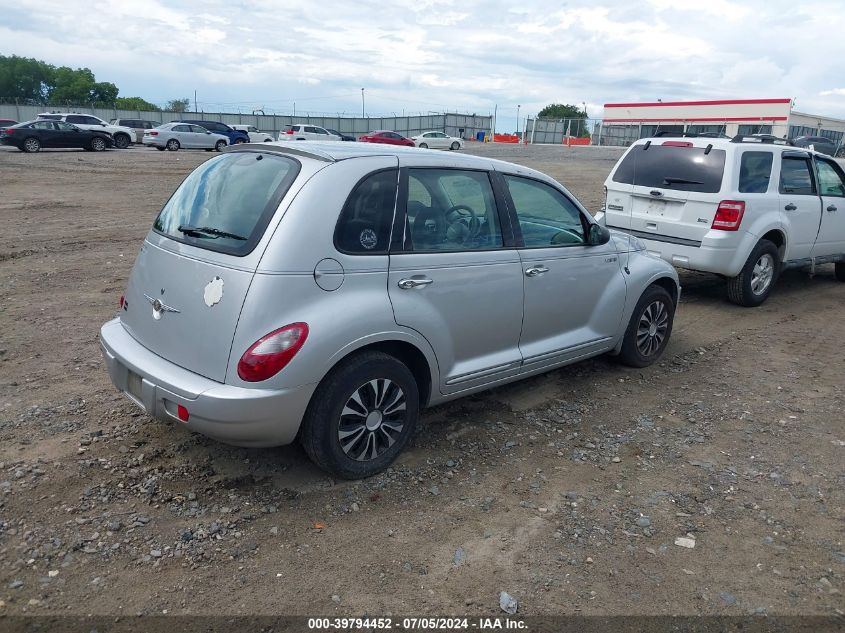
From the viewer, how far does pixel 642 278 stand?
217 inches

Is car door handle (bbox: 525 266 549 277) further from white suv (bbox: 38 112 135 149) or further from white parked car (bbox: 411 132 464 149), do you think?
white parked car (bbox: 411 132 464 149)

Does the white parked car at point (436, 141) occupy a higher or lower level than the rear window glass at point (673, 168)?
higher

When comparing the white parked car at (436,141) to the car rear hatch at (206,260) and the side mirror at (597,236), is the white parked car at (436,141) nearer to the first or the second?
the side mirror at (597,236)

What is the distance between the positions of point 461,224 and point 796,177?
5976 millimetres

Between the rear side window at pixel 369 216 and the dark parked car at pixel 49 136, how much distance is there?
2944 centimetres

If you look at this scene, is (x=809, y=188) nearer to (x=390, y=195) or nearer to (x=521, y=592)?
(x=390, y=195)

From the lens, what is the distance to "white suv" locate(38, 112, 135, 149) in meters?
30.6

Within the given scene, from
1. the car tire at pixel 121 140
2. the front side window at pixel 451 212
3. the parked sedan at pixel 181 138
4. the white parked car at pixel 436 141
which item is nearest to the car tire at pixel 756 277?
the front side window at pixel 451 212

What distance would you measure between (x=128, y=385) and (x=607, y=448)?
297cm

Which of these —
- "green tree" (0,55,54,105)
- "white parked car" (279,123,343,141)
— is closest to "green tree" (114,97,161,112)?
"green tree" (0,55,54,105)

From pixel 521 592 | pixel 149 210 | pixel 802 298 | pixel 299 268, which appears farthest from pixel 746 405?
pixel 149 210

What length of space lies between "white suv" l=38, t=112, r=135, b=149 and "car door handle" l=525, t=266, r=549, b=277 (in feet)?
100


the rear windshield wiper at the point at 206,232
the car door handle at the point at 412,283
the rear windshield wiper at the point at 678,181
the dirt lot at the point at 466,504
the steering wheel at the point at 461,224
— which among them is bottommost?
the dirt lot at the point at 466,504

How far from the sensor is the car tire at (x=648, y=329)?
5.62 meters
